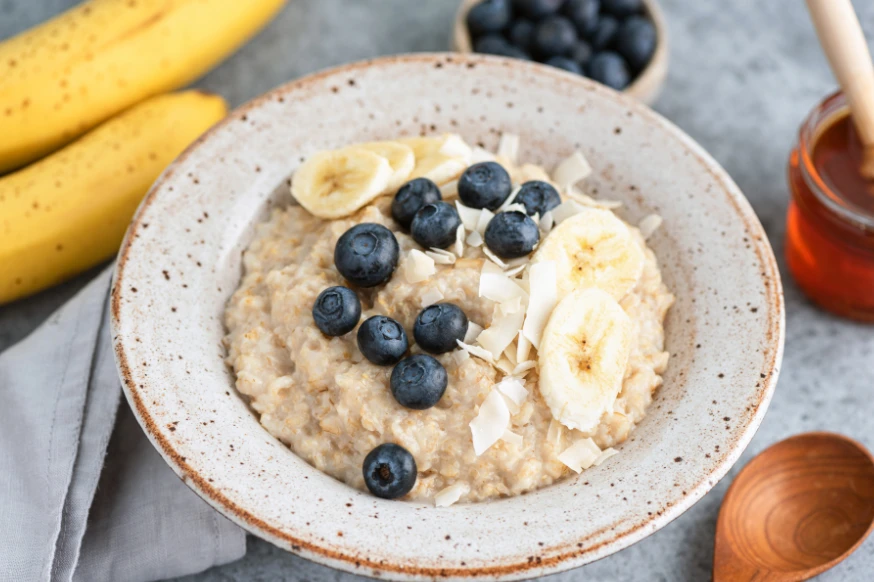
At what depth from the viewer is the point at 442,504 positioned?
6.76 feet

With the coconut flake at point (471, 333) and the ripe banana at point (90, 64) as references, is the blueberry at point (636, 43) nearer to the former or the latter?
the ripe banana at point (90, 64)

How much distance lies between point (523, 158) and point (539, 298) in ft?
2.63

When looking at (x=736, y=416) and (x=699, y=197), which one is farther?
(x=699, y=197)

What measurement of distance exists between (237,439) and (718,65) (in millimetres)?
2847

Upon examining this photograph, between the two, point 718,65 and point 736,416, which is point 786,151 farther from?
point 736,416

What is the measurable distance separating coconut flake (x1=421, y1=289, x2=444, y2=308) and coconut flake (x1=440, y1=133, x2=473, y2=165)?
1.62ft

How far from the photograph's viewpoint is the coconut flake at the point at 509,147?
9.09 ft

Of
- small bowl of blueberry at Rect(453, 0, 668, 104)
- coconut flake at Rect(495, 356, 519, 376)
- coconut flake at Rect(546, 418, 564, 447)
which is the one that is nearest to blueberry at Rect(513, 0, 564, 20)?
small bowl of blueberry at Rect(453, 0, 668, 104)

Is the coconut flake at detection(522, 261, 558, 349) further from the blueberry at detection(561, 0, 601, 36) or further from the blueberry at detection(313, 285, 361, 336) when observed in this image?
the blueberry at detection(561, 0, 601, 36)

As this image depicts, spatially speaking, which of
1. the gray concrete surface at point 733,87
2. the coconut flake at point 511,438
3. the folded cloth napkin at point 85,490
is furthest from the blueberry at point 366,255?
the gray concrete surface at point 733,87

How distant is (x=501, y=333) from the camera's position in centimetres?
215

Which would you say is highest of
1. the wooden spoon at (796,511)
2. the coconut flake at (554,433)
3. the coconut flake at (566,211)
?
the coconut flake at (566,211)

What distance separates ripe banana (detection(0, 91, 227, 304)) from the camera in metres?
2.79

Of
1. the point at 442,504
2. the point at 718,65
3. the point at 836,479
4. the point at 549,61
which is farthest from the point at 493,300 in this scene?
the point at 718,65
